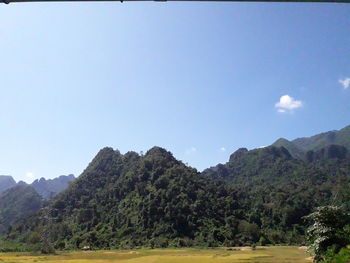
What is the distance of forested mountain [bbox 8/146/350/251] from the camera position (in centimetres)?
7150

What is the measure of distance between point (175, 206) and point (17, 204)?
10524cm

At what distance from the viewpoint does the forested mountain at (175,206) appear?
71500 millimetres

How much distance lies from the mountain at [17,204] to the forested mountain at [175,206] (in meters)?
47.4

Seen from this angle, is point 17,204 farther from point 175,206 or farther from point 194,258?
point 194,258

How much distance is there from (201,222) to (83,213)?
3352 centimetres

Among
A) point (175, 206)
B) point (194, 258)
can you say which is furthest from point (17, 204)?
point (194, 258)

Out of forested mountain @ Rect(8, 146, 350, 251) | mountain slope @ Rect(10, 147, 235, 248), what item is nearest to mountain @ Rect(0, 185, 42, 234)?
forested mountain @ Rect(8, 146, 350, 251)

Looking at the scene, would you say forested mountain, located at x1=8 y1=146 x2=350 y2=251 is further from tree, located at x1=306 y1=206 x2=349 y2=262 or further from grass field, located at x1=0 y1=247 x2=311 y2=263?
tree, located at x1=306 y1=206 x2=349 y2=262

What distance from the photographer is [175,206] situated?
79.0 m

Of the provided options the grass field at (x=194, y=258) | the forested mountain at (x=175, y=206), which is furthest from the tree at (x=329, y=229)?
the forested mountain at (x=175, y=206)

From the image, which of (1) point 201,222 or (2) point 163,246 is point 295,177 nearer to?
(1) point 201,222

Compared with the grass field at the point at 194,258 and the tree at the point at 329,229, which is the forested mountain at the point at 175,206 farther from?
the tree at the point at 329,229

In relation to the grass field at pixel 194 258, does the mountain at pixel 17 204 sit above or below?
above

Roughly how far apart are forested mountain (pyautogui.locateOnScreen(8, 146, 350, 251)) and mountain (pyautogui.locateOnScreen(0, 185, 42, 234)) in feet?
156
